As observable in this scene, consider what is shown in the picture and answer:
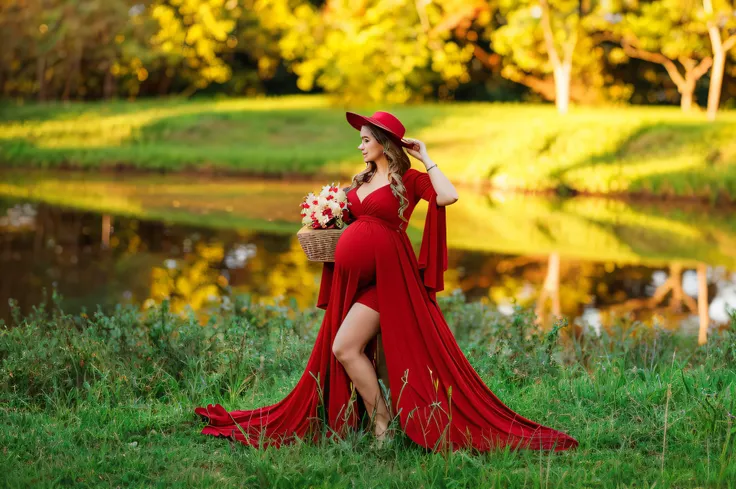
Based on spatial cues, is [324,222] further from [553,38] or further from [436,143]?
[553,38]

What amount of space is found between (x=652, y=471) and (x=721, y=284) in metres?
8.90

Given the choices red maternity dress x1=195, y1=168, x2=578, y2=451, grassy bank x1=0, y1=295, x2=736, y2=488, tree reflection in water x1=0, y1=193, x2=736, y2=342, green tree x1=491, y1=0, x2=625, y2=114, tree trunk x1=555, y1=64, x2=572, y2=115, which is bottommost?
tree reflection in water x1=0, y1=193, x2=736, y2=342

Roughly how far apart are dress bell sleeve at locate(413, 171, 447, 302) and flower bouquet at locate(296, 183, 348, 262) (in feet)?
1.36

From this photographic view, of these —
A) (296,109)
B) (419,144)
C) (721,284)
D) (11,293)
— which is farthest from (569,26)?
(419,144)

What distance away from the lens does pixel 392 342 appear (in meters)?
4.50

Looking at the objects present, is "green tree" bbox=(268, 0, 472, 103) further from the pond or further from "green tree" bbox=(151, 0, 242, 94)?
the pond

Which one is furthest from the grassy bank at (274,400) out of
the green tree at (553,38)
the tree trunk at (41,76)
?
the tree trunk at (41,76)

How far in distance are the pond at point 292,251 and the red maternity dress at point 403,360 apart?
3441mm

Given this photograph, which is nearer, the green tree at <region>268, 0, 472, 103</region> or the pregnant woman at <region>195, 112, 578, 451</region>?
the pregnant woman at <region>195, 112, 578, 451</region>

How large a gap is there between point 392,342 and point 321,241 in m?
0.64

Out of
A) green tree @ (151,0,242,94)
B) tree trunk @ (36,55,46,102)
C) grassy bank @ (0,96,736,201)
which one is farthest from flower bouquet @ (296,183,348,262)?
tree trunk @ (36,55,46,102)

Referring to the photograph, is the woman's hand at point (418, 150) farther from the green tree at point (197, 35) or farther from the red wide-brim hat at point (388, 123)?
the green tree at point (197, 35)

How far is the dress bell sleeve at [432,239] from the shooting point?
4555mm

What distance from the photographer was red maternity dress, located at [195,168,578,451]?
448 centimetres
